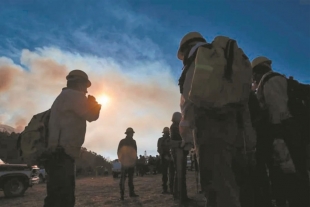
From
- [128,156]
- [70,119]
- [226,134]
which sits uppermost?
[70,119]

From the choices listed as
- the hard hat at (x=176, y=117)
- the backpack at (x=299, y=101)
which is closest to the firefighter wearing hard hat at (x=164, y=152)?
the hard hat at (x=176, y=117)

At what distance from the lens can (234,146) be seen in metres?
2.60

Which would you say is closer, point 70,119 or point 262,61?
point 70,119

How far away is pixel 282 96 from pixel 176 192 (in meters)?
5.05

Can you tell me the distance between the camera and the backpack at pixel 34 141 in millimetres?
3924

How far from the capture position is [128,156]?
984 cm

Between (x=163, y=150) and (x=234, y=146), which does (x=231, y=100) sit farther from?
(x=163, y=150)

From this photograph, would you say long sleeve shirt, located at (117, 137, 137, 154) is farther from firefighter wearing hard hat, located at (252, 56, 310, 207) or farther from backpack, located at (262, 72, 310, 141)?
backpack, located at (262, 72, 310, 141)

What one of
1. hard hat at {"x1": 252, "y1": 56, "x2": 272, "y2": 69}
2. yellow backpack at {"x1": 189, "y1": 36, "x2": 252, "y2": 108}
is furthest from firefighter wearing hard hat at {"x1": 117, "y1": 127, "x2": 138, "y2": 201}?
yellow backpack at {"x1": 189, "y1": 36, "x2": 252, "y2": 108}

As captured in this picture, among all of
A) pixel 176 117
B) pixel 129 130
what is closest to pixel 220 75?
pixel 176 117

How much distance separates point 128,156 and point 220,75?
7.73 m

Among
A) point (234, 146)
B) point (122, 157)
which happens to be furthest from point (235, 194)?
point (122, 157)

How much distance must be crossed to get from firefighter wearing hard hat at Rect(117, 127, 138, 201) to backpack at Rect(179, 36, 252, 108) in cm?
728

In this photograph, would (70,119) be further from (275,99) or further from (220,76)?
(275,99)
